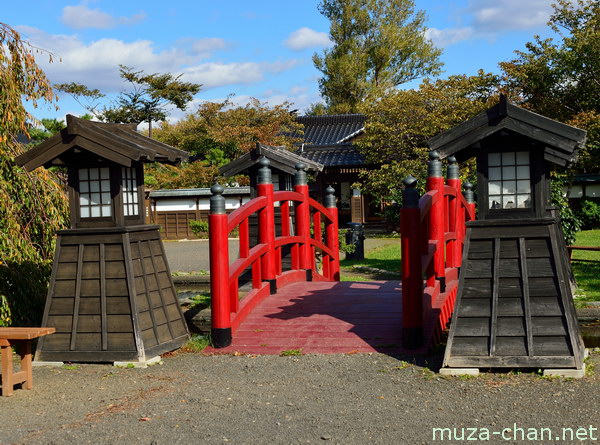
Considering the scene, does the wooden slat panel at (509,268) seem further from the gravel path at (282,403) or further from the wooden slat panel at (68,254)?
the wooden slat panel at (68,254)

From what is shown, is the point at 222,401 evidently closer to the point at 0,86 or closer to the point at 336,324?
the point at 336,324

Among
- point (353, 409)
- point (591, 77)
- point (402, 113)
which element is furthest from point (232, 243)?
point (353, 409)

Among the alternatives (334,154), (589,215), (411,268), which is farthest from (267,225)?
(334,154)

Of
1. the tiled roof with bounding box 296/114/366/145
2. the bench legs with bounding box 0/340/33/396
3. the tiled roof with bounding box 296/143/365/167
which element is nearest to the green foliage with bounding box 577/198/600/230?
the tiled roof with bounding box 296/143/365/167

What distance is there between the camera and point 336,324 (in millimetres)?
7559

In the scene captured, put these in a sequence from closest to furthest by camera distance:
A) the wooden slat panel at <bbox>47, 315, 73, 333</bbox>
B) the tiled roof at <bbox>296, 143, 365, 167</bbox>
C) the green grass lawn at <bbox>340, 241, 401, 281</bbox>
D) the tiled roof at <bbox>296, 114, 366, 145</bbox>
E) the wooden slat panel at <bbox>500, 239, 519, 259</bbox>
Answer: the wooden slat panel at <bbox>500, 239, 519, 259</bbox> < the wooden slat panel at <bbox>47, 315, 73, 333</bbox> < the green grass lawn at <bbox>340, 241, 401, 281</bbox> < the tiled roof at <bbox>296, 143, 365, 167</bbox> < the tiled roof at <bbox>296, 114, 366, 145</bbox>

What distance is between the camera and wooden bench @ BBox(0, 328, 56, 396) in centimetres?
581

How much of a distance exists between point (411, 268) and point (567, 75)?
20.3 meters

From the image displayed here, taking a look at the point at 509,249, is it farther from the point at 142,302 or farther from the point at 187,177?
the point at 187,177

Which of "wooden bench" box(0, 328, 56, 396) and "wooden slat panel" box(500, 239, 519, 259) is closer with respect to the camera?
"wooden bench" box(0, 328, 56, 396)

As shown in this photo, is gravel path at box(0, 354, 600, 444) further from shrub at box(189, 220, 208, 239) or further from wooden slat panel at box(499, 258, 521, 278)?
shrub at box(189, 220, 208, 239)

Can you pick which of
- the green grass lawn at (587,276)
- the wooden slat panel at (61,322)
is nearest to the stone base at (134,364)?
the wooden slat panel at (61,322)

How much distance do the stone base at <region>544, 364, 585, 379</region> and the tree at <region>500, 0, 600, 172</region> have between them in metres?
19.1

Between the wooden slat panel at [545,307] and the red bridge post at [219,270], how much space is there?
2991mm
